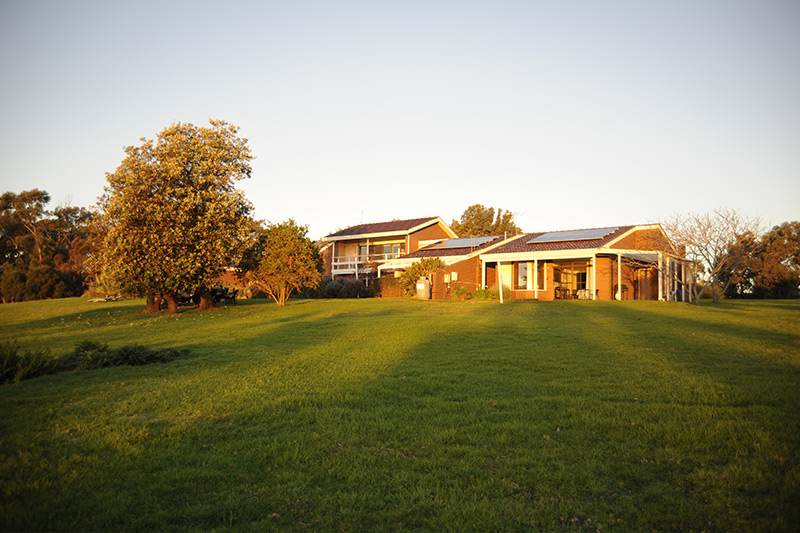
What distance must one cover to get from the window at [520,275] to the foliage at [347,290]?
9.73 metres

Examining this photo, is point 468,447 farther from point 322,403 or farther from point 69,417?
point 69,417

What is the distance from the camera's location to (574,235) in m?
31.2

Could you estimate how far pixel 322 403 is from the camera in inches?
269

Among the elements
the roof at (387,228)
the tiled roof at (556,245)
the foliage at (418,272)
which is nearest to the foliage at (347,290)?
the foliage at (418,272)

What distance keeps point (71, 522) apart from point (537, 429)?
14.5ft

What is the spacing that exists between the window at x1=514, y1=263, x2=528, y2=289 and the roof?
11.4 m

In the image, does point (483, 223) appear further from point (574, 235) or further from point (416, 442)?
point (416, 442)

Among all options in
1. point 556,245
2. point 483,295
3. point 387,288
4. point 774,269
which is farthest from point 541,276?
point 774,269

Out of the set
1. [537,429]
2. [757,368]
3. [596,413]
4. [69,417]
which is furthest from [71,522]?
[757,368]

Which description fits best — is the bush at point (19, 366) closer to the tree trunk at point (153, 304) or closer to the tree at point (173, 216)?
the tree at point (173, 216)

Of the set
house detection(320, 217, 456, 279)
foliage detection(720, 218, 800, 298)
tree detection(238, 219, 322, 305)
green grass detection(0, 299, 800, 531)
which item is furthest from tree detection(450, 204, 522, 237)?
green grass detection(0, 299, 800, 531)

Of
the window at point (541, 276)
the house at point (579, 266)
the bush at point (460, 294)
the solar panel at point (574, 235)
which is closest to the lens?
the bush at point (460, 294)

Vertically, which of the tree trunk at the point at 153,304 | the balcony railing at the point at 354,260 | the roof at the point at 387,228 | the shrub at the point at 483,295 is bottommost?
the tree trunk at the point at 153,304

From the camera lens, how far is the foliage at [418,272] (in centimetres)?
2948
